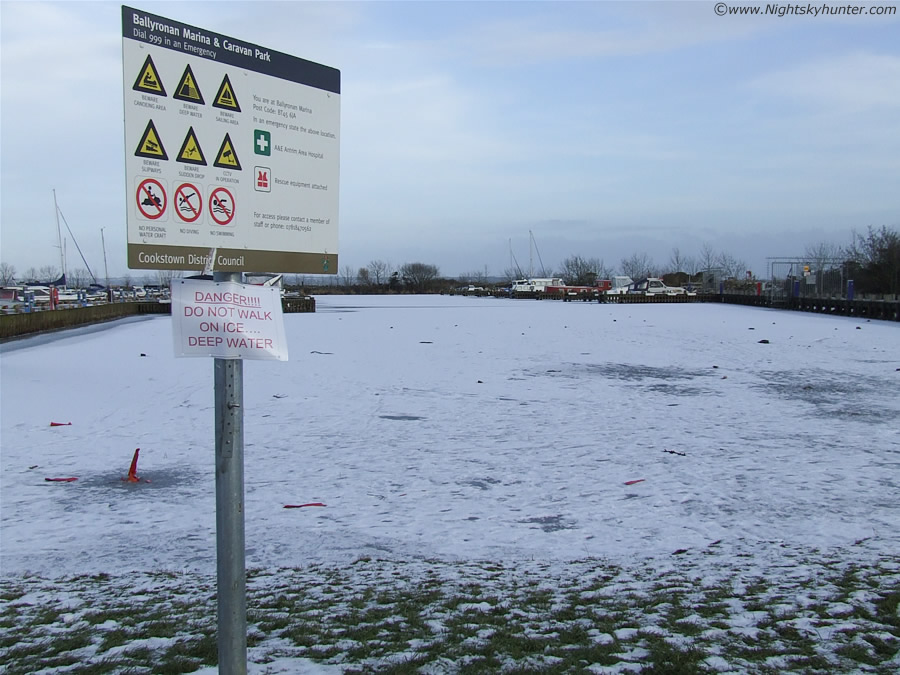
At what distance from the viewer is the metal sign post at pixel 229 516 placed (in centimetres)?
272

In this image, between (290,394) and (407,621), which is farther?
(290,394)

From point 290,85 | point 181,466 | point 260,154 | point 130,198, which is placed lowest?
point 181,466

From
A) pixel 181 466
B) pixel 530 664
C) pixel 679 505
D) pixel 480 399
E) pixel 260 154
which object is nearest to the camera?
pixel 260 154

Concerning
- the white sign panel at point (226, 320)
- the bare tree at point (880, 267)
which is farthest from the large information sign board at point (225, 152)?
the bare tree at point (880, 267)

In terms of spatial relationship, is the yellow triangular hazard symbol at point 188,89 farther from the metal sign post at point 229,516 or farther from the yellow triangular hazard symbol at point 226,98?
the metal sign post at point 229,516

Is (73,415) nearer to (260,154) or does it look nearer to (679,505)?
(679,505)

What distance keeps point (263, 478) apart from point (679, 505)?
437 centimetres

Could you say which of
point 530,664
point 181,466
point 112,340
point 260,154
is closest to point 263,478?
point 181,466

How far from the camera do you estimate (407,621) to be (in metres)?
4.22

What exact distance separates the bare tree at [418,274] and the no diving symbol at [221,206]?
16248 centimetres

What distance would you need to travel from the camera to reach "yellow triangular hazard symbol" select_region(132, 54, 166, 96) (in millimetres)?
2668

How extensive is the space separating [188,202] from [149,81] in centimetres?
46

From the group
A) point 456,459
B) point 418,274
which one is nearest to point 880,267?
point 456,459

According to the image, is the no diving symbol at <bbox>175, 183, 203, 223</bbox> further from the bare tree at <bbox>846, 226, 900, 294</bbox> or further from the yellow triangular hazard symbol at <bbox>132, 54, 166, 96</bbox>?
the bare tree at <bbox>846, 226, 900, 294</bbox>
